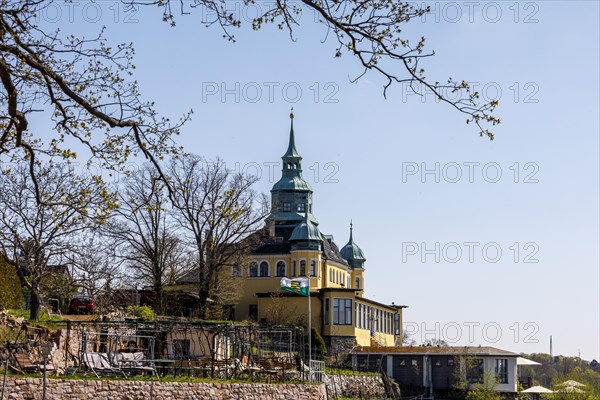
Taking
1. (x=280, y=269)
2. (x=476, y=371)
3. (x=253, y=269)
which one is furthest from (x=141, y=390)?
(x=253, y=269)

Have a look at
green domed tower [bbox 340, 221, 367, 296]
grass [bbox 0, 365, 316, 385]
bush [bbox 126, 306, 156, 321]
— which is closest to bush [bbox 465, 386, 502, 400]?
bush [bbox 126, 306, 156, 321]

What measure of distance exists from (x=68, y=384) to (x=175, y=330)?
1050cm

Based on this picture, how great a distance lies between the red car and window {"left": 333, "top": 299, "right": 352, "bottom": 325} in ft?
69.7

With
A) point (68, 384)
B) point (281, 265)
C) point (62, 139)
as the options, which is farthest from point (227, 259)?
point (62, 139)

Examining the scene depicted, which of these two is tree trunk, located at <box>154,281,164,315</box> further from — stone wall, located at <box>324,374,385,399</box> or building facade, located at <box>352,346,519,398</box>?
stone wall, located at <box>324,374,385,399</box>

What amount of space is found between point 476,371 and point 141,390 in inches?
1386

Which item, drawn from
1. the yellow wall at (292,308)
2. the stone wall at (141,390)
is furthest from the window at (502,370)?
the stone wall at (141,390)

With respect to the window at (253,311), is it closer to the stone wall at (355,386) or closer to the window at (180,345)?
the stone wall at (355,386)

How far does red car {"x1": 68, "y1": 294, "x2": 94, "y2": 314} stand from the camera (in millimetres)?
46625

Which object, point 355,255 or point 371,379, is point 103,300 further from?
point 355,255

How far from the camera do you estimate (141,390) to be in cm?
2895

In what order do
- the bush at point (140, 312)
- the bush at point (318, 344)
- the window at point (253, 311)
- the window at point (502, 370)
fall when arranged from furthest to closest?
the window at point (253, 311), the window at point (502, 370), the bush at point (318, 344), the bush at point (140, 312)

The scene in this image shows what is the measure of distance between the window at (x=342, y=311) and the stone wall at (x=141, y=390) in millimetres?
28158

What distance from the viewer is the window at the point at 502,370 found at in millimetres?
59884
